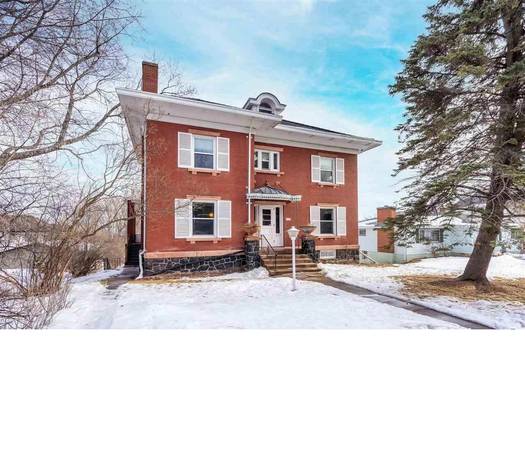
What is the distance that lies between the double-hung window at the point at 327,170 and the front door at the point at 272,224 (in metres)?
2.05

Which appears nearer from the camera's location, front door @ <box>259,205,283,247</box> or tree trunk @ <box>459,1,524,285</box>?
tree trunk @ <box>459,1,524,285</box>

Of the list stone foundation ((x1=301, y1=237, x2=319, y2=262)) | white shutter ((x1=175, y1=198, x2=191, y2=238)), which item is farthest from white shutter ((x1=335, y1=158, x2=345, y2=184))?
white shutter ((x1=175, y1=198, x2=191, y2=238))

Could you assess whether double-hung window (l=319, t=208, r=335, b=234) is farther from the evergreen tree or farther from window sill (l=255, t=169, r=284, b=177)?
the evergreen tree

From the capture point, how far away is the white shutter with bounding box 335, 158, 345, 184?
8.41 metres

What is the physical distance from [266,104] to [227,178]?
269cm

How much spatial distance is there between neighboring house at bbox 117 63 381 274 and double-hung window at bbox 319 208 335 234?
1.4 inches

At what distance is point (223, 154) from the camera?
663 cm

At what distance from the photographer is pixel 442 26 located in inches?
148

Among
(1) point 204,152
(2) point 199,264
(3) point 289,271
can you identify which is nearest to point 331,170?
(3) point 289,271

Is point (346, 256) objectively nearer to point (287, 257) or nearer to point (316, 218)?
point (316, 218)
